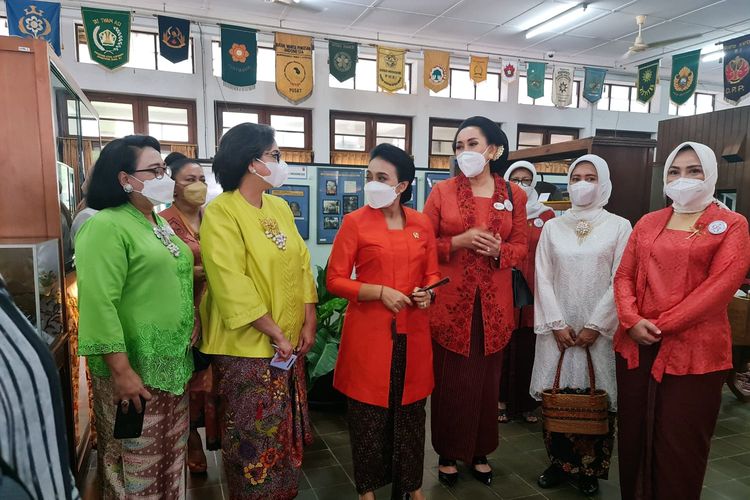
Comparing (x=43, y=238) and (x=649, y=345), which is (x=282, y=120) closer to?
(x=43, y=238)

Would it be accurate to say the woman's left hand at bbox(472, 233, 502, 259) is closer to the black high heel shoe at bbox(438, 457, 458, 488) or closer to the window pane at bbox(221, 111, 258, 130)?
the black high heel shoe at bbox(438, 457, 458, 488)

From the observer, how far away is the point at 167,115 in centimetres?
806

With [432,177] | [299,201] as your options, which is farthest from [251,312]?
[432,177]

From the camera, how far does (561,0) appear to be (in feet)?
23.5

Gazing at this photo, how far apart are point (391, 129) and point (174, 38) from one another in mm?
4181

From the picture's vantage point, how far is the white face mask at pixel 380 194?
2.01 meters

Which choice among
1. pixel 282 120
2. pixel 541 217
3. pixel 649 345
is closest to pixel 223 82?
pixel 282 120

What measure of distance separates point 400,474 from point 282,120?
25.1 feet

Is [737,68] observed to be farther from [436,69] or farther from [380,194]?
[380,194]

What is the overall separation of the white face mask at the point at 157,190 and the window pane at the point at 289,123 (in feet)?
24.0

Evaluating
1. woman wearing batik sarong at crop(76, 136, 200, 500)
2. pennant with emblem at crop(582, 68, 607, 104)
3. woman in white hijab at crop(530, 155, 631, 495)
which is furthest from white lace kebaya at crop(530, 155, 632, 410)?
pennant with emblem at crop(582, 68, 607, 104)

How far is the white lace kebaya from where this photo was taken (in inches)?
92.1

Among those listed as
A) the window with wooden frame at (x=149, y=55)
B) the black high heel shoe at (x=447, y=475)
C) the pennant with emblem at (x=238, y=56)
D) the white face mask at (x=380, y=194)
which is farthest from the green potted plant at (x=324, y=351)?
the window with wooden frame at (x=149, y=55)

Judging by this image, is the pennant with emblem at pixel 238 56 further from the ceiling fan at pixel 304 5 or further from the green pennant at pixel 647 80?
the green pennant at pixel 647 80
